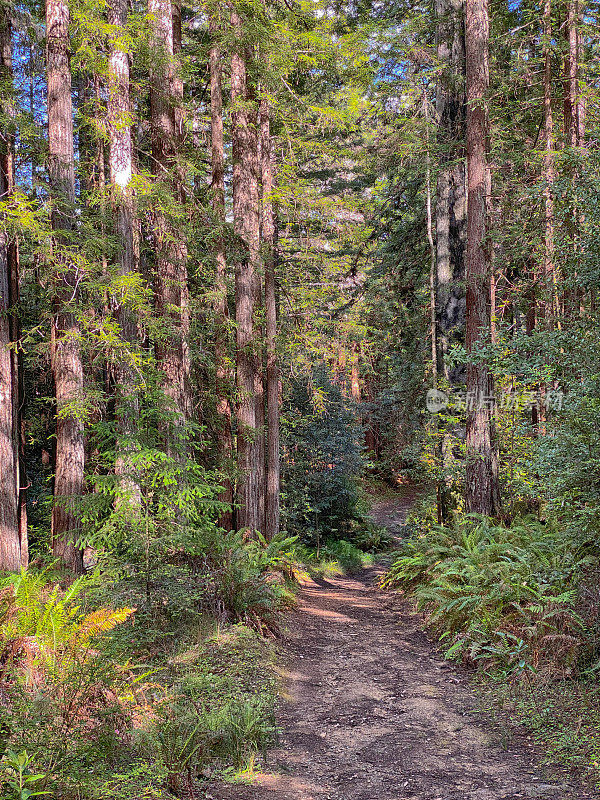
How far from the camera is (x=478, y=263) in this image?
897 centimetres

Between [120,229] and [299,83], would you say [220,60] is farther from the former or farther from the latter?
[120,229]

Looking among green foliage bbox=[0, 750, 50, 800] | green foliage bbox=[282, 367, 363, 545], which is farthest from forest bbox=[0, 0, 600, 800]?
green foliage bbox=[282, 367, 363, 545]

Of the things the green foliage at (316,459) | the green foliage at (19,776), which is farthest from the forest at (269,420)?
the green foliage at (316,459)

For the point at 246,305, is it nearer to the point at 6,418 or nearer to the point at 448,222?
the point at 6,418

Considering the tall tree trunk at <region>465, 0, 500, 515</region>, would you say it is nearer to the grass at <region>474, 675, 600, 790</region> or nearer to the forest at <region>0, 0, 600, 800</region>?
the forest at <region>0, 0, 600, 800</region>

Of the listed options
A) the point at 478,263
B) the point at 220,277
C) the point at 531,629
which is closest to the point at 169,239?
the point at 220,277

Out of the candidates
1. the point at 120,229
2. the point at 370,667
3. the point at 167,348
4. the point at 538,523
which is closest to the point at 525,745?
the point at 370,667

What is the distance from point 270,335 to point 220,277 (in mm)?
2833

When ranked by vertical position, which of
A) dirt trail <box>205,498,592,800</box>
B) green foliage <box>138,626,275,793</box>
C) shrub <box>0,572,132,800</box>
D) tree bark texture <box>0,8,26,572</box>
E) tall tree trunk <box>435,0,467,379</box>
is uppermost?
tall tree trunk <box>435,0,467,379</box>

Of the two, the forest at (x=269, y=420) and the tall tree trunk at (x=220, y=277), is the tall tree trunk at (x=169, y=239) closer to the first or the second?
the forest at (x=269, y=420)

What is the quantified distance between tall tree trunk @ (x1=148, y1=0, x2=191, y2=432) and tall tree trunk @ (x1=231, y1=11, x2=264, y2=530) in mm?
1947

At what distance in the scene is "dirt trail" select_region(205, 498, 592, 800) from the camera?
3.93 m

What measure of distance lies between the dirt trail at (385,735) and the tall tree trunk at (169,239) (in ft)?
12.8

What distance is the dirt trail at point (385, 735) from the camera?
12.9 ft
